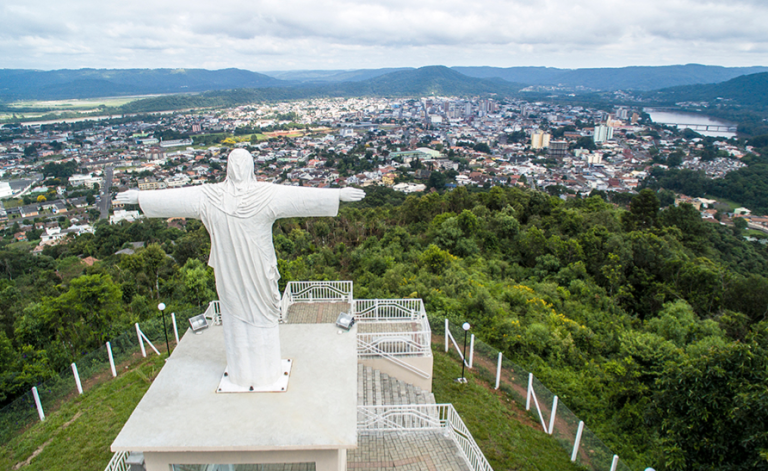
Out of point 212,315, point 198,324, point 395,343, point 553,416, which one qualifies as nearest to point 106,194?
point 212,315

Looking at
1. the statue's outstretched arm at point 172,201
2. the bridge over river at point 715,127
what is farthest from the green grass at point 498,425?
the bridge over river at point 715,127

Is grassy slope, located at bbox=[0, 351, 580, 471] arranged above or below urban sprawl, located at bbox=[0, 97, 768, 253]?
above

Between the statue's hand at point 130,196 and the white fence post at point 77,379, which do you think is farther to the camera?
the white fence post at point 77,379

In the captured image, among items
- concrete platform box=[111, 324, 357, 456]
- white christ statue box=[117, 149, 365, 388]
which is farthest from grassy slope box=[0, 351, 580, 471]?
white christ statue box=[117, 149, 365, 388]

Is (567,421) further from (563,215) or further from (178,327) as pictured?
(563,215)

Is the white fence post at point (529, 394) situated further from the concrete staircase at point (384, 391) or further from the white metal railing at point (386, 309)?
the white metal railing at point (386, 309)

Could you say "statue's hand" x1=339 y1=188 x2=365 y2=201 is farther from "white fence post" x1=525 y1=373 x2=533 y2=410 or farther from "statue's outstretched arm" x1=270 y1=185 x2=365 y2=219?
"white fence post" x1=525 y1=373 x2=533 y2=410

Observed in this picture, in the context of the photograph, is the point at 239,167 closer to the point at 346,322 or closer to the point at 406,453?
the point at 346,322

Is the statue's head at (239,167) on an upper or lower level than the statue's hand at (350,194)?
upper
